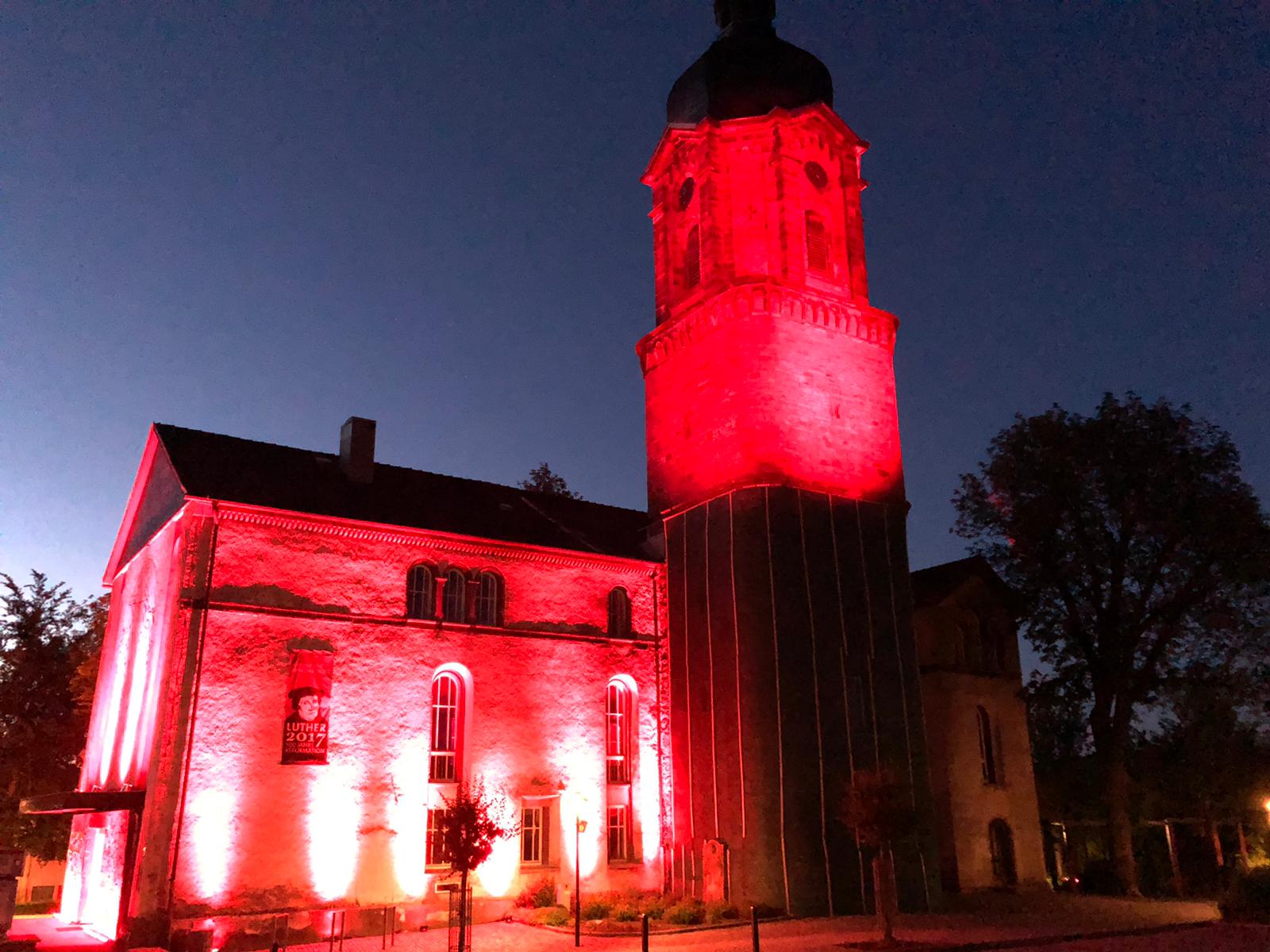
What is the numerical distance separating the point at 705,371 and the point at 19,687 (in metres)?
26.9

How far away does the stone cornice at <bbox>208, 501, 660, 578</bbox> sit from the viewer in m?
23.9

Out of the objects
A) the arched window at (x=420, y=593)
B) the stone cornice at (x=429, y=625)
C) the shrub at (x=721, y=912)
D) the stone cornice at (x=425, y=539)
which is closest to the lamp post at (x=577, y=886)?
the shrub at (x=721, y=912)

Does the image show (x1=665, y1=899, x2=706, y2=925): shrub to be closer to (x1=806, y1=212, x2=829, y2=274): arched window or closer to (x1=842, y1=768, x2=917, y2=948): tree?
(x1=842, y1=768, x2=917, y2=948): tree

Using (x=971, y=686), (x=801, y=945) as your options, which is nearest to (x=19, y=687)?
(x=801, y=945)

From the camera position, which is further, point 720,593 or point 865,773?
point 720,593

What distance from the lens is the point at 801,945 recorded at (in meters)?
19.7

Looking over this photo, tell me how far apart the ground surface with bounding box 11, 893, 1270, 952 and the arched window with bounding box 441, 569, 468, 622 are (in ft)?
24.3

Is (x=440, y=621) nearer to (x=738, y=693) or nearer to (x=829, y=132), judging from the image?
(x=738, y=693)

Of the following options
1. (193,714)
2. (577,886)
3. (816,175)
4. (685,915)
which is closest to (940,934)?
(685,915)

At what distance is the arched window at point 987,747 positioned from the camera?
31.6m

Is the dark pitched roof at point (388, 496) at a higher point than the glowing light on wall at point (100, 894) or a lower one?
higher

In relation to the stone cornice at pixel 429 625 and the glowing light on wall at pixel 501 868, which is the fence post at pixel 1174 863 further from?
the glowing light on wall at pixel 501 868

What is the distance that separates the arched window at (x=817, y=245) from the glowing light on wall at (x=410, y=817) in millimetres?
17724

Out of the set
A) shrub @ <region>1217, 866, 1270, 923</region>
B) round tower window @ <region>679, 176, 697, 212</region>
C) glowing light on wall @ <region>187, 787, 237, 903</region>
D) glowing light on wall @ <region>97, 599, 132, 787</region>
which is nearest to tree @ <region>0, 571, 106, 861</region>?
glowing light on wall @ <region>97, 599, 132, 787</region>
